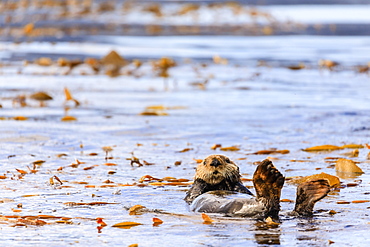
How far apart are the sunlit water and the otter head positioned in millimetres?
253

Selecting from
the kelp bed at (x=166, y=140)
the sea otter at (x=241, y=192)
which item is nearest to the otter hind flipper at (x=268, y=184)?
the sea otter at (x=241, y=192)

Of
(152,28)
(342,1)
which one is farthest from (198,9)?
(342,1)

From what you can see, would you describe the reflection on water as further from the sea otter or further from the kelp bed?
the sea otter

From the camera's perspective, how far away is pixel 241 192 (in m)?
4.80

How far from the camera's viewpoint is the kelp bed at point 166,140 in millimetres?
4199

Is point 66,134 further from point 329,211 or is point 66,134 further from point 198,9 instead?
point 198,9

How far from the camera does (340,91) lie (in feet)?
36.8

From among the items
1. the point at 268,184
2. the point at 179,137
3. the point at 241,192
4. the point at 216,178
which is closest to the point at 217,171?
the point at 216,178

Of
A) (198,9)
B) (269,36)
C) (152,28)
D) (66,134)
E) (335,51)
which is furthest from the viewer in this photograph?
(198,9)

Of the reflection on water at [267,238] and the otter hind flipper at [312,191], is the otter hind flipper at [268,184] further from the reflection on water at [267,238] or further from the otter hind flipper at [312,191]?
the reflection on water at [267,238]

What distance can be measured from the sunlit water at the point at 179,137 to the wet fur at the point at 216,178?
171 mm

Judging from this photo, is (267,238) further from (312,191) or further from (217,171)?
(217,171)

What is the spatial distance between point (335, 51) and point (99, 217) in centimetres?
1368

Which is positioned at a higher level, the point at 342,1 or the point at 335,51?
the point at 342,1
